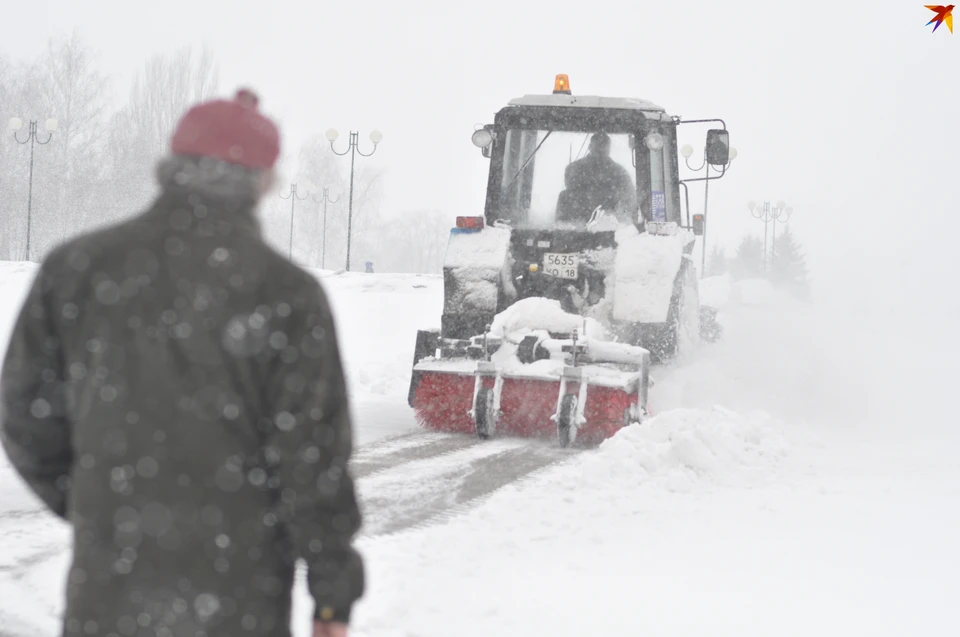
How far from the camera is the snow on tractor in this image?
7.94m

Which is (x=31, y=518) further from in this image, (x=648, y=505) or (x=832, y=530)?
(x=832, y=530)

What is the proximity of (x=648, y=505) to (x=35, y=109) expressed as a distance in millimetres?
41892

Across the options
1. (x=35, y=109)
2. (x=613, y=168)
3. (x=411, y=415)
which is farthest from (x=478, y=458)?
(x=35, y=109)

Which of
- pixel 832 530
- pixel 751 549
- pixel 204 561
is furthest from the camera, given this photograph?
pixel 832 530

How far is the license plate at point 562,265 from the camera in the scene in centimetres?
914

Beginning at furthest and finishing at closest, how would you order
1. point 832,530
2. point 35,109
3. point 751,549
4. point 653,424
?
point 35,109 → point 653,424 → point 832,530 → point 751,549

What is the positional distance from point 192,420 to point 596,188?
7.79 metres

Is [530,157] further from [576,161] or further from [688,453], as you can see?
[688,453]

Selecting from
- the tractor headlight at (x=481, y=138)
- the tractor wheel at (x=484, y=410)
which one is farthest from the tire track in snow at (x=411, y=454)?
the tractor headlight at (x=481, y=138)

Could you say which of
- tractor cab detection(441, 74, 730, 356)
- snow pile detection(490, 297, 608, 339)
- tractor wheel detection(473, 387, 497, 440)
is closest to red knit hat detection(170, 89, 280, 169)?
tractor wheel detection(473, 387, 497, 440)

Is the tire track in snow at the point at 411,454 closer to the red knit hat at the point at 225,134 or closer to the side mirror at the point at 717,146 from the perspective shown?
the side mirror at the point at 717,146

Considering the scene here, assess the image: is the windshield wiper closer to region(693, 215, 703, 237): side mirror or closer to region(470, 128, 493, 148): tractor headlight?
region(470, 128, 493, 148): tractor headlight

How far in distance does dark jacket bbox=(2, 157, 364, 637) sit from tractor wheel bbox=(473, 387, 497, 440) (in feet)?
19.4

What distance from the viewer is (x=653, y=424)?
22.2 ft
